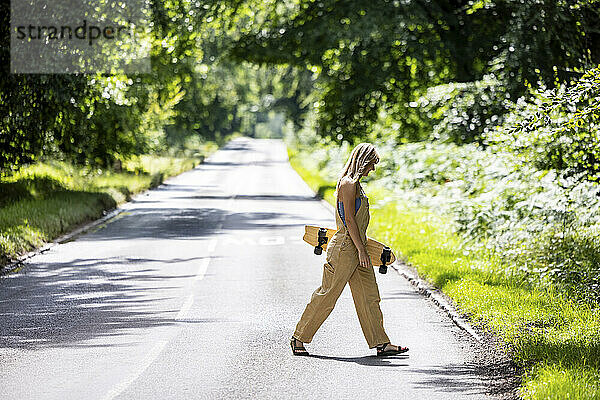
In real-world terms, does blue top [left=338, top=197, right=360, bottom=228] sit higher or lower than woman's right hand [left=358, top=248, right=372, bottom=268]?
higher

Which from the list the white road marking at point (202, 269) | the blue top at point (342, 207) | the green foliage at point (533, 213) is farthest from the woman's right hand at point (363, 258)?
the white road marking at point (202, 269)

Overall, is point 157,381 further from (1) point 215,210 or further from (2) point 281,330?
(1) point 215,210

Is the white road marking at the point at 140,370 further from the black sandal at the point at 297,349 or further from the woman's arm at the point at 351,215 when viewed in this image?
the woman's arm at the point at 351,215

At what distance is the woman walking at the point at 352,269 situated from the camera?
27.7ft

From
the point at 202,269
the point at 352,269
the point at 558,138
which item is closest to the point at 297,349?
the point at 352,269

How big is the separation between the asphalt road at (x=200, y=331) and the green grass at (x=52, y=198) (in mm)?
680

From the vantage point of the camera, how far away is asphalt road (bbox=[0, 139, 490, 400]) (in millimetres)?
7441

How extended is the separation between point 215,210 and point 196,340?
1863 cm

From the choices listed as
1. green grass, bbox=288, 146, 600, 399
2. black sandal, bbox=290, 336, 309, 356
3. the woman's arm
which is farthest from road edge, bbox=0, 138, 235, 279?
the woman's arm

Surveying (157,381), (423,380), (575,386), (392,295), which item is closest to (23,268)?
(392,295)

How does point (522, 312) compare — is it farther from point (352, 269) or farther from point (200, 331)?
point (200, 331)

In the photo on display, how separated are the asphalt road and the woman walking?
24cm

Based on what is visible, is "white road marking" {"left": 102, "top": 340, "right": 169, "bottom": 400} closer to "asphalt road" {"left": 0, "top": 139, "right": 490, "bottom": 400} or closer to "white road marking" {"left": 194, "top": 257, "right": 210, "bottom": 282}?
"asphalt road" {"left": 0, "top": 139, "right": 490, "bottom": 400}

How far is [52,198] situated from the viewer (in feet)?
78.7
